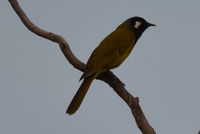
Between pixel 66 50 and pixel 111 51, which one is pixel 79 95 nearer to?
pixel 66 50

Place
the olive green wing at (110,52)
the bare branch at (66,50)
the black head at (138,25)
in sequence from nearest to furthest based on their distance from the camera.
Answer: the bare branch at (66,50)
the olive green wing at (110,52)
the black head at (138,25)

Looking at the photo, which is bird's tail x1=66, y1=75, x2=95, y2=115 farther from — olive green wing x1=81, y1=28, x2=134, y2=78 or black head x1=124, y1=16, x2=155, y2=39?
black head x1=124, y1=16, x2=155, y2=39

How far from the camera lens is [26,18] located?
7477 millimetres

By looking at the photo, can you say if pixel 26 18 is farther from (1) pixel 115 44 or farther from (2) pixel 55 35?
(1) pixel 115 44

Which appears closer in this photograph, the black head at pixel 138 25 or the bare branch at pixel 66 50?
the bare branch at pixel 66 50

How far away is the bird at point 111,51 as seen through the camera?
7.36 m

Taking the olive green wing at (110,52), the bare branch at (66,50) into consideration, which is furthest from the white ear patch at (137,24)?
the bare branch at (66,50)

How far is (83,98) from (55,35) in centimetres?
90

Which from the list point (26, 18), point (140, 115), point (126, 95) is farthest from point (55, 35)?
point (140, 115)

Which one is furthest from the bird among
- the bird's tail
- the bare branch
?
the bare branch

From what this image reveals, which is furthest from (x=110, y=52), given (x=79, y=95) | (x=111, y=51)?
(x=79, y=95)

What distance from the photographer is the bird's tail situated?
23.2ft

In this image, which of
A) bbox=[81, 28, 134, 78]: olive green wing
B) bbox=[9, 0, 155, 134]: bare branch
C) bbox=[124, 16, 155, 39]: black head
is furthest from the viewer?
bbox=[124, 16, 155, 39]: black head

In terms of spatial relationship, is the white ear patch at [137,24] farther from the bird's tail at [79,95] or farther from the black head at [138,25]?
the bird's tail at [79,95]
